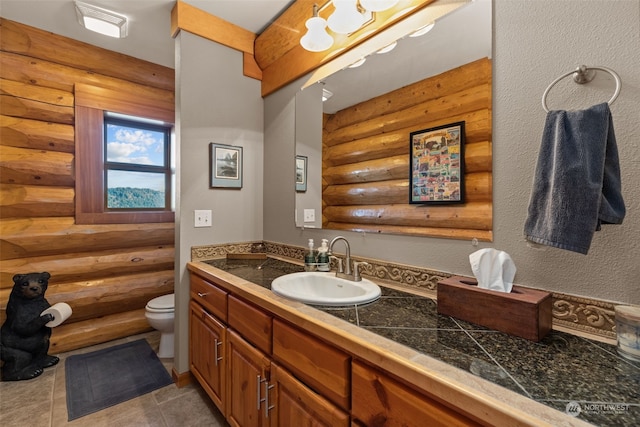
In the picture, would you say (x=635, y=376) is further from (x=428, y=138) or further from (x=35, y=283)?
(x=35, y=283)

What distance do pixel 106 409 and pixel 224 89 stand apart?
7.40ft

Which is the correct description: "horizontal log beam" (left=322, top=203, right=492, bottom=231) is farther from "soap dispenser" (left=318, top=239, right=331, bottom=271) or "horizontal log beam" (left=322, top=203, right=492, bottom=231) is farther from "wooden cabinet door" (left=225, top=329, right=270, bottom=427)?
"wooden cabinet door" (left=225, top=329, right=270, bottom=427)

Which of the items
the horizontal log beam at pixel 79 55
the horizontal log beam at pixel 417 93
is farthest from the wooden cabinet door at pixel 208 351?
the horizontal log beam at pixel 79 55

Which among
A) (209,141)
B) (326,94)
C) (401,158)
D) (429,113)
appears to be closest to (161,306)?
(209,141)

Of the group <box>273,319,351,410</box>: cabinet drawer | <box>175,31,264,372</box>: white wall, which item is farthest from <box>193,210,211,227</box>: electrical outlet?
<box>273,319,351,410</box>: cabinet drawer

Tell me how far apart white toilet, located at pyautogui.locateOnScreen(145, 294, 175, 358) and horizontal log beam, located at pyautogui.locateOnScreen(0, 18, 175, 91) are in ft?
6.95

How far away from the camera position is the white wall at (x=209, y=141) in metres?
2.04

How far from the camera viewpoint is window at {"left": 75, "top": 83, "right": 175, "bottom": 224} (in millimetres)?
2580

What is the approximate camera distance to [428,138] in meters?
1.37

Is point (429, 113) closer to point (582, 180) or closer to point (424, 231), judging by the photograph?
point (424, 231)

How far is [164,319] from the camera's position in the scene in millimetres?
2338

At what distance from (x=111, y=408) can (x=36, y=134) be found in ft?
7.16

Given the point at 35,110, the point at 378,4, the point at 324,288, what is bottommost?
the point at 324,288

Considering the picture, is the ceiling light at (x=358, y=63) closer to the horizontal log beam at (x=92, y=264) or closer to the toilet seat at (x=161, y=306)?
the toilet seat at (x=161, y=306)
